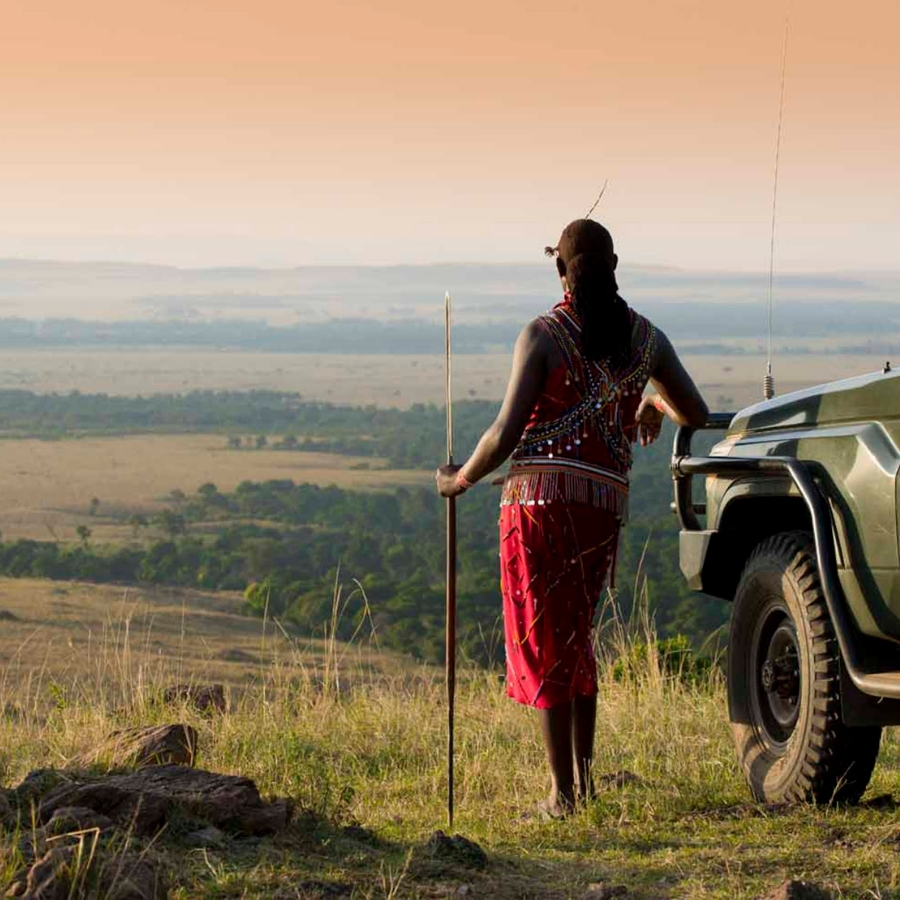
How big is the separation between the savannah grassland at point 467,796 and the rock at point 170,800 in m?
0.08

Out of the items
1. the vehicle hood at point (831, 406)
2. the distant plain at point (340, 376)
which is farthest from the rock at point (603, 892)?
the distant plain at point (340, 376)

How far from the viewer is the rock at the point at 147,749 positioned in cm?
594

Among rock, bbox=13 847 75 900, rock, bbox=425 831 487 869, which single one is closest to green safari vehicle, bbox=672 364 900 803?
rock, bbox=425 831 487 869

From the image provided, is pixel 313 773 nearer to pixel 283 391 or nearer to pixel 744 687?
pixel 744 687

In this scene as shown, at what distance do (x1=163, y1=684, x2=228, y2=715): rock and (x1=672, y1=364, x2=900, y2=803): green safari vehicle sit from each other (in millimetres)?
2958

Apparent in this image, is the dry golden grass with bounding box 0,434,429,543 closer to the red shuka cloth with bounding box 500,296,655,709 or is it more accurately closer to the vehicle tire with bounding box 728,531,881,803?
the vehicle tire with bounding box 728,531,881,803

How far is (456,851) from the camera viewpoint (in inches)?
188

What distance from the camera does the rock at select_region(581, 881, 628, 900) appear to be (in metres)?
4.33

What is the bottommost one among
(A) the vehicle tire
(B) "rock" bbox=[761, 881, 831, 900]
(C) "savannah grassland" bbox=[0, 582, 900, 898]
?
(C) "savannah grassland" bbox=[0, 582, 900, 898]

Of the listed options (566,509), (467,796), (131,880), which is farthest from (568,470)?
(131,880)

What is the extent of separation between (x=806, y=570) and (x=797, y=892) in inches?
58.7

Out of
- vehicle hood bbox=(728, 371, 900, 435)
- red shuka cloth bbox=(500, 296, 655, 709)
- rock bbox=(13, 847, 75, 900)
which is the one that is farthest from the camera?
red shuka cloth bbox=(500, 296, 655, 709)

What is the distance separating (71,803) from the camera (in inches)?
192

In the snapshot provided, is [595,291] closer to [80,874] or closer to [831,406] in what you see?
[831,406]
